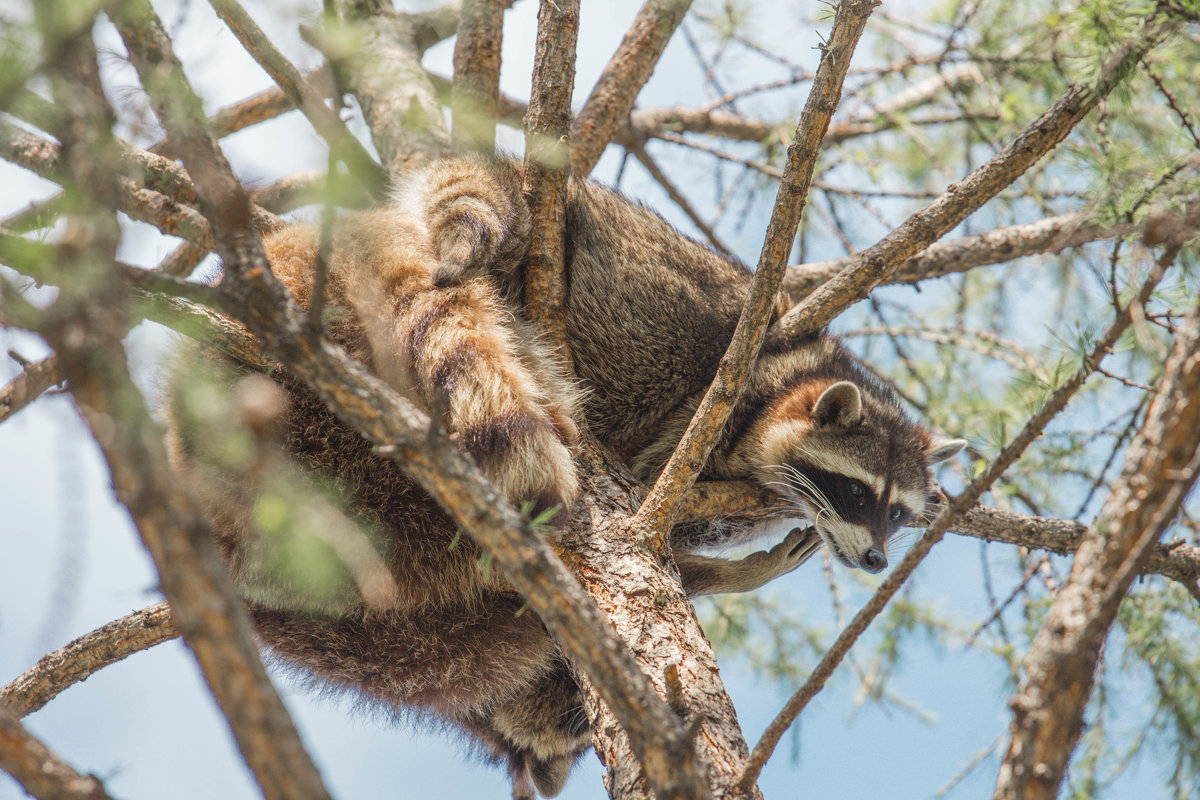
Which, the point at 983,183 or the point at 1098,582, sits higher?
the point at 983,183

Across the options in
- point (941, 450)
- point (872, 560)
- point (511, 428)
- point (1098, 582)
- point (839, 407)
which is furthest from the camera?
point (941, 450)

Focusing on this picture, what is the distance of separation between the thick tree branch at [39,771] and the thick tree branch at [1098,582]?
4.35ft

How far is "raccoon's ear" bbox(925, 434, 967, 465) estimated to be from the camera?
374cm

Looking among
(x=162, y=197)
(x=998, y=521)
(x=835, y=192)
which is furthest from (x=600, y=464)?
(x=835, y=192)

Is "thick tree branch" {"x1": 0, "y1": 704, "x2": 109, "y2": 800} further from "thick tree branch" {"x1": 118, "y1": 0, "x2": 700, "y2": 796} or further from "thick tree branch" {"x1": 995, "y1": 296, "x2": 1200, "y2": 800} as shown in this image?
"thick tree branch" {"x1": 995, "y1": 296, "x2": 1200, "y2": 800}

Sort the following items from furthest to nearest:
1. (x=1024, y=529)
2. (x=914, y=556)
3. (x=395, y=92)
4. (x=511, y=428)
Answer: (x=395, y=92) → (x=1024, y=529) → (x=511, y=428) → (x=914, y=556)

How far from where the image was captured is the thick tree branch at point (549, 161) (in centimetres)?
269

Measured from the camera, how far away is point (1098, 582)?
130 centimetres

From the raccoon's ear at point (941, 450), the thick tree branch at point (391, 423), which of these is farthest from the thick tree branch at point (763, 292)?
the raccoon's ear at point (941, 450)

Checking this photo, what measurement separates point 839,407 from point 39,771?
9.37ft

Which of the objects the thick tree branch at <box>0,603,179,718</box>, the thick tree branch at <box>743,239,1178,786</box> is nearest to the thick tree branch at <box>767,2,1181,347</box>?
the thick tree branch at <box>743,239,1178,786</box>

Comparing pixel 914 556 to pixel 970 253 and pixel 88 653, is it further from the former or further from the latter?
pixel 970 253

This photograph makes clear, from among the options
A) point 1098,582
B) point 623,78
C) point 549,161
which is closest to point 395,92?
point 623,78

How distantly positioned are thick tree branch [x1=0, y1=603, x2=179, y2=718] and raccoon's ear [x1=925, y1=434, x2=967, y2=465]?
2.99 m
